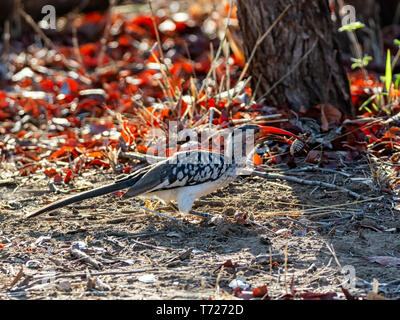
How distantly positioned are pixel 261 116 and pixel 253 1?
3.59 feet

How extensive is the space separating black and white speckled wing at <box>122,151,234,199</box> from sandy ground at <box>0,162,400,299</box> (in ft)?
0.90

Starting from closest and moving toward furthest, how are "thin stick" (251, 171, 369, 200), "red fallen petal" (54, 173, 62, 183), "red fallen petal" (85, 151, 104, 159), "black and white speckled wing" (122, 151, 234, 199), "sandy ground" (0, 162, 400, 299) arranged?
"sandy ground" (0, 162, 400, 299), "black and white speckled wing" (122, 151, 234, 199), "thin stick" (251, 171, 369, 200), "red fallen petal" (54, 173, 62, 183), "red fallen petal" (85, 151, 104, 159)

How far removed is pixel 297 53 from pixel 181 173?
2112mm

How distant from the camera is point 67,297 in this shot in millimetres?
3301

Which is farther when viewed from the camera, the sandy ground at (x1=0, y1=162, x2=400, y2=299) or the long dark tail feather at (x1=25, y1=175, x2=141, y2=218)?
the long dark tail feather at (x1=25, y1=175, x2=141, y2=218)

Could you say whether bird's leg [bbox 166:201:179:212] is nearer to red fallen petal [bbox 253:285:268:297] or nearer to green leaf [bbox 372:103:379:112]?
red fallen petal [bbox 253:285:268:297]

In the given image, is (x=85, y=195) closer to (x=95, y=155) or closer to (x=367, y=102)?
(x=95, y=155)

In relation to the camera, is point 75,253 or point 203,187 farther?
point 203,187

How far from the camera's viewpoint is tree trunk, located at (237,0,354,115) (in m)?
5.77

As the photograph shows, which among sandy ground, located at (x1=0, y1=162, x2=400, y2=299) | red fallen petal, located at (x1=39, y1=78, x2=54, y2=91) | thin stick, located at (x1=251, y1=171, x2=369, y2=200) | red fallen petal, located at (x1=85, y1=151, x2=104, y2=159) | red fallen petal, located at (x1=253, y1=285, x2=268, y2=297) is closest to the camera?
red fallen petal, located at (x1=253, y1=285, x2=268, y2=297)

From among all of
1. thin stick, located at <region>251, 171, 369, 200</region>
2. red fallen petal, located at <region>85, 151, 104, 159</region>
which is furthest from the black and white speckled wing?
red fallen petal, located at <region>85, 151, 104, 159</region>
